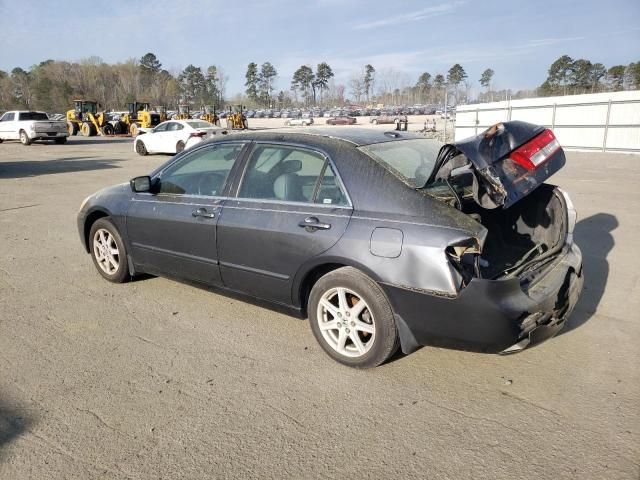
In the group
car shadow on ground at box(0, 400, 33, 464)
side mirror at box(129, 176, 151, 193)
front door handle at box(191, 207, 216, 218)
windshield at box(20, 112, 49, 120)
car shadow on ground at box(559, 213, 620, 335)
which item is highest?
windshield at box(20, 112, 49, 120)

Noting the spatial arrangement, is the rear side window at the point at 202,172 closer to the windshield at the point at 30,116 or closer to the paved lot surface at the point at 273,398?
the paved lot surface at the point at 273,398

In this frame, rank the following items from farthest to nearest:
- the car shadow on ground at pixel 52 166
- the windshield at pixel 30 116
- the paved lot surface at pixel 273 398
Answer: the windshield at pixel 30 116, the car shadow on ground at pixel 52 166, the paved lot surface at pixel 273 398

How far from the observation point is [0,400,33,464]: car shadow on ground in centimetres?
260

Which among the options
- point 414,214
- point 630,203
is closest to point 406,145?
point 414,214

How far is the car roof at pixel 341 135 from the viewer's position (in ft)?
11.6

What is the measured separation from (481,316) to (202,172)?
2.60 meters

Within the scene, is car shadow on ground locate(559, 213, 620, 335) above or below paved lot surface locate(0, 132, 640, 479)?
below

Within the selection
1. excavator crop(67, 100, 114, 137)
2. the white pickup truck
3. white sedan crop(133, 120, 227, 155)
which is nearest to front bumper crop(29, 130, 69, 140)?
the white pickup truck

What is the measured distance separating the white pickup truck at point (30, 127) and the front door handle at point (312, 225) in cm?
2585

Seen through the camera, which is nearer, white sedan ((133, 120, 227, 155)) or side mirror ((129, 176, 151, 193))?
side mirror ((129, 176, 151, 193))

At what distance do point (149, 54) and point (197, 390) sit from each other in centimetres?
12250

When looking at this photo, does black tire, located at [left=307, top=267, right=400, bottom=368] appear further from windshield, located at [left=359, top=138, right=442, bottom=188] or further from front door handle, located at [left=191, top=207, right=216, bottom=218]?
front door handle, located at [left=191, top=207, right=216, bottom=218]

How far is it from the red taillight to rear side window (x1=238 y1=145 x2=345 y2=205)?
118 cm

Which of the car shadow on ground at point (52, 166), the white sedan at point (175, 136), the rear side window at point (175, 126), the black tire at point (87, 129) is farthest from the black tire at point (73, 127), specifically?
the rear side window at point (175, 126)
